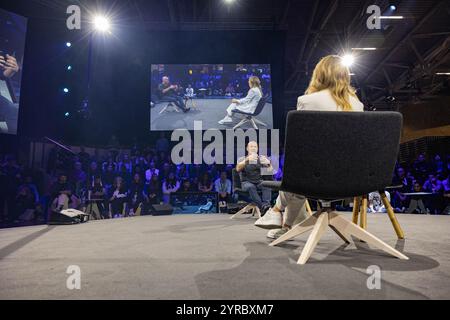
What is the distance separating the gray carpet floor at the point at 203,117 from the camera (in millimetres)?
7727

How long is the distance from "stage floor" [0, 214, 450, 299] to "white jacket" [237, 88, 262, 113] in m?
5.55

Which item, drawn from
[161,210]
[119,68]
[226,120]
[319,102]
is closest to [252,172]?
[161,210]

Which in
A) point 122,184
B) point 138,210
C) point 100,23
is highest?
point 100,23

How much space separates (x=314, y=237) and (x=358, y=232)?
0.31m

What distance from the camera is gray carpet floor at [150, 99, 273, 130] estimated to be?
7.73 m

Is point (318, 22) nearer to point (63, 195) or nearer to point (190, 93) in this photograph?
point (190, 93)

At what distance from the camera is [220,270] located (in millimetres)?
1522

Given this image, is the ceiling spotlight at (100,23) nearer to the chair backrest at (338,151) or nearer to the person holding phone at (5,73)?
the person holding phone at (5,73)

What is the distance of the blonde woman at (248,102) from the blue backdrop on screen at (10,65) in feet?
15.0

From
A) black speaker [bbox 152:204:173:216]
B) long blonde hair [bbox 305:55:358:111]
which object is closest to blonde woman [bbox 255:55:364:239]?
long blonde hair [bbox 305:55:358:111]
